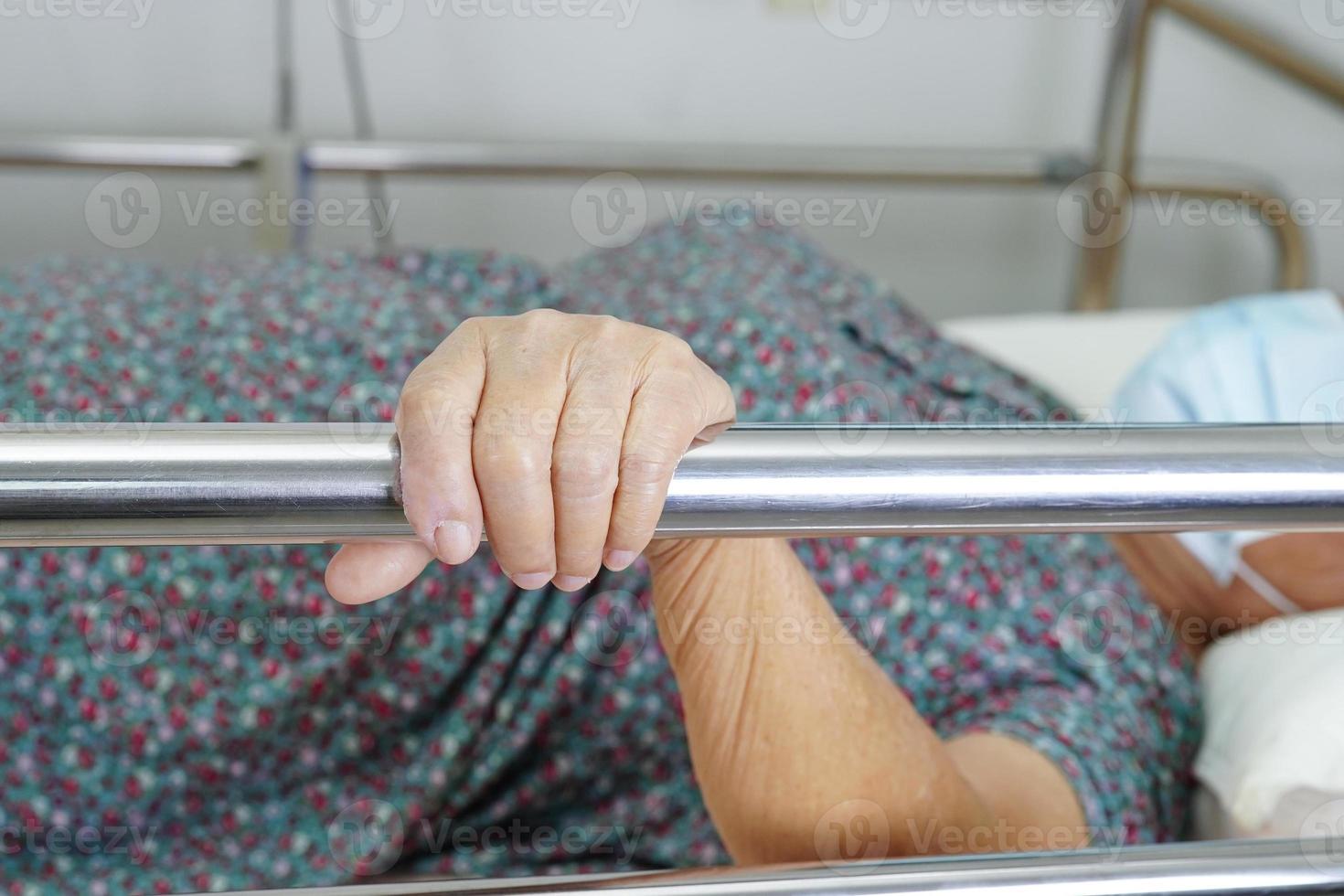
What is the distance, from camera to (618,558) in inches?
17.4

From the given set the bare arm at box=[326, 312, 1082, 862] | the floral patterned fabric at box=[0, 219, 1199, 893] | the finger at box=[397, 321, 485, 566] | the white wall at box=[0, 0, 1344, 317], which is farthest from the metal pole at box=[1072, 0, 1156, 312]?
the finger at box=[397, 321, 485, 566]

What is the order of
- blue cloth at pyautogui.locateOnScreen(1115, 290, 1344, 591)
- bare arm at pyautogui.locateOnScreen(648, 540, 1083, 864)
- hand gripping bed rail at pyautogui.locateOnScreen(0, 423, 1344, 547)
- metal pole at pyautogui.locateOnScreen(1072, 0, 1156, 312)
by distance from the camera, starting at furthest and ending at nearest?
metal pole at pyautogui.locateOnScreen(1072, 0, 1156, 312), blue cloth at pyautogui.locateOnScreen(1115, 290, 1344, 591), bare arm at pyautogui.locateOnScreen(648, 540, 1083, 864), hand gripping bed rail at pyautogui.locateOnScreen(0, 423, 1344, 547)

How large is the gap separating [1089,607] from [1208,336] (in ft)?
1.07

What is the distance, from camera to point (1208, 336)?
111 cm

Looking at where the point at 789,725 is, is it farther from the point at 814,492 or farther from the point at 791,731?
the point at 814,492

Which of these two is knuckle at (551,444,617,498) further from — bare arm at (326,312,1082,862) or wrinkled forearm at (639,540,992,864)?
wrinkled forearm at (639,540,992,864)

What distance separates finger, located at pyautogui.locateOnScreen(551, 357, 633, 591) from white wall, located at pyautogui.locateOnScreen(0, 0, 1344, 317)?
153 centimetres

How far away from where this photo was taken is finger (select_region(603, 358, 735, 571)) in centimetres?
41

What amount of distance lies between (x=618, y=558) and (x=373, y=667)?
18.1 inches

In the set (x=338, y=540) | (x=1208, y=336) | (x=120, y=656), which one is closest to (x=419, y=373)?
(x=338, y=540)

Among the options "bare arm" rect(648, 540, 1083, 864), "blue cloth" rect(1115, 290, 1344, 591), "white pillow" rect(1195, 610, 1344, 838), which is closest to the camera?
"bare arm" rect(648, 540, 1083, 864)

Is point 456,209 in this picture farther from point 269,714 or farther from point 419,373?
point 419,373

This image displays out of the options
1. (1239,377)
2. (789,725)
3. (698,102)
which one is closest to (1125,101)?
(698,102)

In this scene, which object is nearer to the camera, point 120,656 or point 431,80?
point 120,656
